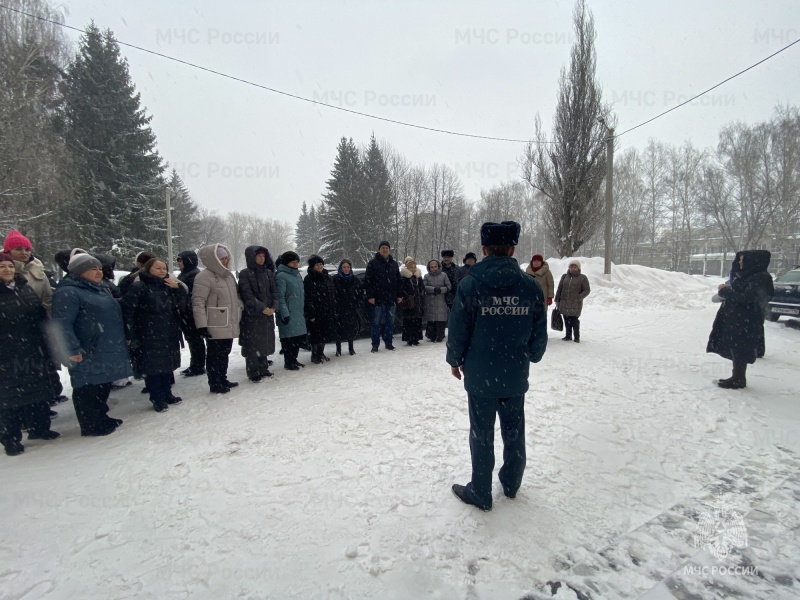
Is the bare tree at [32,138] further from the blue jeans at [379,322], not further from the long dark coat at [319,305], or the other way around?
the blue jeans at [379,322]

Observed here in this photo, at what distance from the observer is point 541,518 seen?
258 cm

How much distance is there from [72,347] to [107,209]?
24.3m

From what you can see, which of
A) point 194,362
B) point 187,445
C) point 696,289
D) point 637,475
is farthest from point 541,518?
point 696,289

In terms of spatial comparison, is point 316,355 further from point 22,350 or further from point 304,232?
point 304,232

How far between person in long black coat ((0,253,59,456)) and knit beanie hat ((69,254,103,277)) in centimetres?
42

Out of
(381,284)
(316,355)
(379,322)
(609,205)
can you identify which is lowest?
(316,355)

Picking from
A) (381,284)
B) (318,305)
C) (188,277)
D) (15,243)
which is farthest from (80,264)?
(381,284)

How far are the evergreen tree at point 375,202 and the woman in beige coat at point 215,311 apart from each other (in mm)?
28486

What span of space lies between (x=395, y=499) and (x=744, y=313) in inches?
206

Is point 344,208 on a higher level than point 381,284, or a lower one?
higher

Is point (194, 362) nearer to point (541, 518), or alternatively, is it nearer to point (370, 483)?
point (370, 483)

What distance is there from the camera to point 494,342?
2531mm

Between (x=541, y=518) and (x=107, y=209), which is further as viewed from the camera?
(x=107, y=209)

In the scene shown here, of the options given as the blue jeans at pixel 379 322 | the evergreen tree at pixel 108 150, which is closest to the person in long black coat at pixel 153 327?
the blue jeans at pixel 379 322
